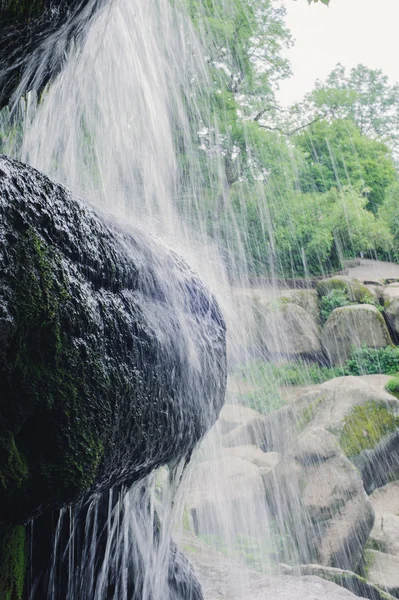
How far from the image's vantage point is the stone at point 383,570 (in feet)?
20.8

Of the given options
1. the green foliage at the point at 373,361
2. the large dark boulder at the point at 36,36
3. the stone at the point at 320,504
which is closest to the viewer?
the large dark boulder at the point at 36,36

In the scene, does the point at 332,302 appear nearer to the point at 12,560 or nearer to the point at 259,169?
the point at 259,169

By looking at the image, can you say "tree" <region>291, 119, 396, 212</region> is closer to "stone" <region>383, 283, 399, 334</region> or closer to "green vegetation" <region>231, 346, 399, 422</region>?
"stone" <region>383, 283, 399, 334</region>

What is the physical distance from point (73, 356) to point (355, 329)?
1743 cm

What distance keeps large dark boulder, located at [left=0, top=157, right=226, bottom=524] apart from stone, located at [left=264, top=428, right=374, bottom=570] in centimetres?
483

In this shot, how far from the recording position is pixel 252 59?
20.8m

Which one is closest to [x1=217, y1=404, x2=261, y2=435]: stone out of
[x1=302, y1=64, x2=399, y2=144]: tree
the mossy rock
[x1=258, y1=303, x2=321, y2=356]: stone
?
[x1=258, y1=303, x2=321, y2=356]: stone

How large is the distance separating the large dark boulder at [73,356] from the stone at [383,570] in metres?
4.67

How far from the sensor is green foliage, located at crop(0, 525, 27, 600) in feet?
8.11

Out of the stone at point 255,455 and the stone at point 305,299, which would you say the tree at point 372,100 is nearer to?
the stone at point 305,299

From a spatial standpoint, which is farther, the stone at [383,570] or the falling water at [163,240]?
the stone at [383,570]

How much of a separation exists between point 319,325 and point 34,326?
18.3 metres

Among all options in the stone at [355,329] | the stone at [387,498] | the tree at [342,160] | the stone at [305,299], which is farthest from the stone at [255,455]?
the tree at [342,160]

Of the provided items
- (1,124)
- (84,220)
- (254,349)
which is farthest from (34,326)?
(254,349)
